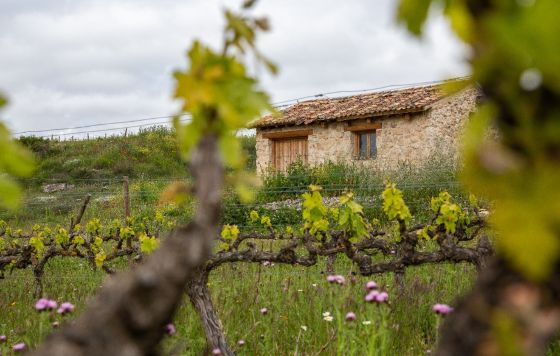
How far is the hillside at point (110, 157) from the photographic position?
91.5ft

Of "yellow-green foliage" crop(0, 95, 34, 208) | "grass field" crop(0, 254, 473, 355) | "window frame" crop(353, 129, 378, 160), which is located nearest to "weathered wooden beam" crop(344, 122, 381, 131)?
"window frame" crop(353, 129, 378, 160)

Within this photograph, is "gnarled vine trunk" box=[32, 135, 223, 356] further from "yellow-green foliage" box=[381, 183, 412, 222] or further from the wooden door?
the wooden door

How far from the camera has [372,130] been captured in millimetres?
21125

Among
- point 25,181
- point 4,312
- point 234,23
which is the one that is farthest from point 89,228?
point 25,181

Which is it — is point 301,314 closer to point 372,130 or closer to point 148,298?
point 148,298

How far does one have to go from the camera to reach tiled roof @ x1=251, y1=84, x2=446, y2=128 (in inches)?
774

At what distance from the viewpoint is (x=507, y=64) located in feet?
2.57

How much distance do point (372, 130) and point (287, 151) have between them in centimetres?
365

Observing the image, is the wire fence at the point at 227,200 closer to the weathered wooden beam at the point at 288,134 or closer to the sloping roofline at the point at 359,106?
the sloping roofline at the point at 359,106

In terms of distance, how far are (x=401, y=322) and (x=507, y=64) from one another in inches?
165

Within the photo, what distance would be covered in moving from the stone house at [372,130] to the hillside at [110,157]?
494 centimetres

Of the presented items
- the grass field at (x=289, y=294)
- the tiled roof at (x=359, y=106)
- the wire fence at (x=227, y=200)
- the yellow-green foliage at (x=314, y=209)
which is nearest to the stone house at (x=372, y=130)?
the tiled roof at (x=359, y=106)

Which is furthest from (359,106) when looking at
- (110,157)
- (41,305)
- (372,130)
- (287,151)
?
(41,305)

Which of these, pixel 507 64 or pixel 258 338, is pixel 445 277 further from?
pixel 507 64
